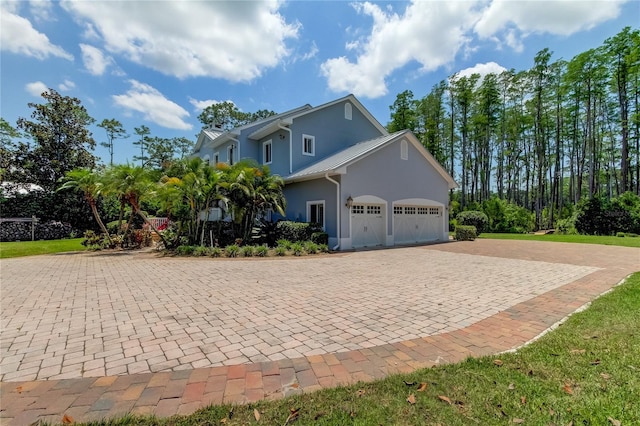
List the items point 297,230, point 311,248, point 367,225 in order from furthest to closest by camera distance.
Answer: point 367,225
point 297,230
point 311,248

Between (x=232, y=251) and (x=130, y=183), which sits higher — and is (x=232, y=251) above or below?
below

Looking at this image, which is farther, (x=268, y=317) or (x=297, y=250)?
(x=297, y=250)

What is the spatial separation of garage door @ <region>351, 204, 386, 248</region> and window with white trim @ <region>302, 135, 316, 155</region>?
5.04 meters

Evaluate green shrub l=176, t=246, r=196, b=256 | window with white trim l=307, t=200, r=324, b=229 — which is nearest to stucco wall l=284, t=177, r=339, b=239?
window with white trim l=307, t=200, r=324, b=229

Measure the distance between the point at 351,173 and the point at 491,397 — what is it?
11685 millimetres

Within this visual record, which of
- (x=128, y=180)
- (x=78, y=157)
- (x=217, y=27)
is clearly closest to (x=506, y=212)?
(x=217, y=27)

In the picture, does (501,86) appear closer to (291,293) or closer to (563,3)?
(563,3)

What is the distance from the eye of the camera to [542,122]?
28.9 metres

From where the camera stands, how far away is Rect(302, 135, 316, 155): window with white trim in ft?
55.4

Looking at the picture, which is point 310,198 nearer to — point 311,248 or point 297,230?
point 297,230

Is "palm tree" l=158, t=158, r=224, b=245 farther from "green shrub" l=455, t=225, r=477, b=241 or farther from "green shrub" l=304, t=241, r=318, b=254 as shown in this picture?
"green shrub" l=455, t=225, r=477, b=241

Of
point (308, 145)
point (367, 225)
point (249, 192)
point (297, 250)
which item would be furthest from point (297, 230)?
point (308, 145)

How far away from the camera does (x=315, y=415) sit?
2143mm

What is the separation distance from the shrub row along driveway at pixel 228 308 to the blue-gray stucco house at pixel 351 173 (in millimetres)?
5233
